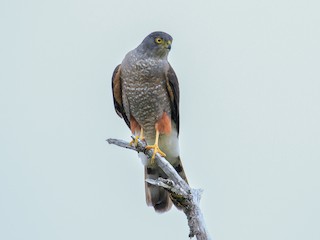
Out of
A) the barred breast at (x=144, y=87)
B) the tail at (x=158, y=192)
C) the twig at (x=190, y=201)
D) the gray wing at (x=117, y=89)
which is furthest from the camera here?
the tail at (x=158, y=192)

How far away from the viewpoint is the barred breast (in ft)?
26.9

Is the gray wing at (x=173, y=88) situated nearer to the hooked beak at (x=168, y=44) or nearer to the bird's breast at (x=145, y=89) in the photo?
the bird's breast at (x=145, y=89)

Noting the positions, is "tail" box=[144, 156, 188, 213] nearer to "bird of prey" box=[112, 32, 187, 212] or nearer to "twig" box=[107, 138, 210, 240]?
"bird of prey" box=[112, 32, 187, 212]

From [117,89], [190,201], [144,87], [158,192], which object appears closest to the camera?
[190,201]

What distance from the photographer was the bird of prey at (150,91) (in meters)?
8.22

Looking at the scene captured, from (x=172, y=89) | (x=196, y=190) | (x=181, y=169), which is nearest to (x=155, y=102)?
(x=172, y=89)

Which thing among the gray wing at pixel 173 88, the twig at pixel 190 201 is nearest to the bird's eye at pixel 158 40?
the gray wing at pixel 173 88

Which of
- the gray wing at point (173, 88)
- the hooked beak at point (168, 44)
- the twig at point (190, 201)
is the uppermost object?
the hooked beak at point (168, 44)

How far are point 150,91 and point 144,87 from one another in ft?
0.29

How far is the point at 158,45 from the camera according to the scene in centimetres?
827

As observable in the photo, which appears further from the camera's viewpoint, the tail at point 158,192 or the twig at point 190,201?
the tail at point 158,192

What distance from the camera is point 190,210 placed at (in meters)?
6.41

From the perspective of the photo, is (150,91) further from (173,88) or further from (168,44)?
(168,44)

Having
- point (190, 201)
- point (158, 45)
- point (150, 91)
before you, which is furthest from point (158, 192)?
point (190, 201)
